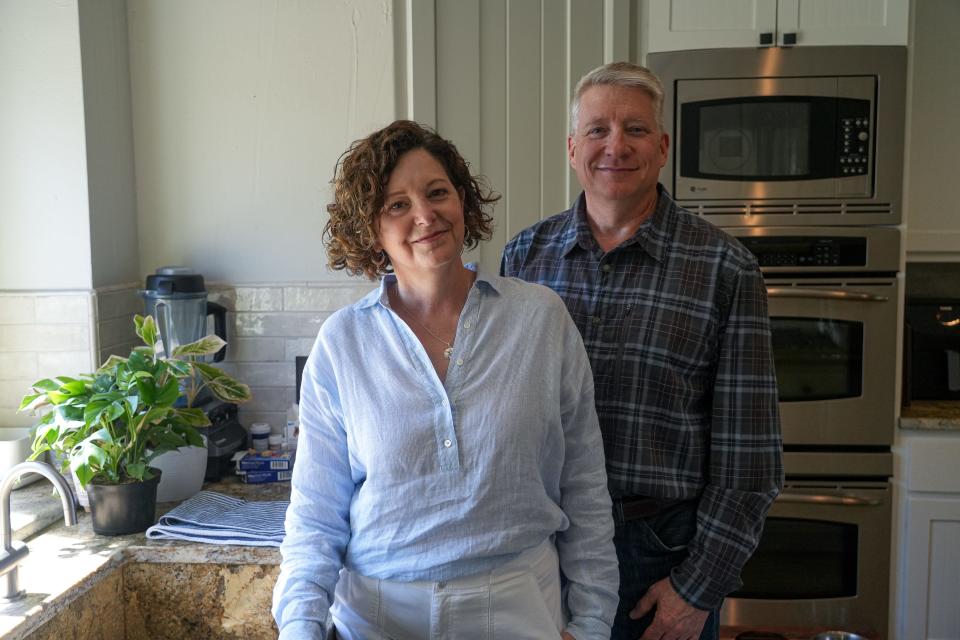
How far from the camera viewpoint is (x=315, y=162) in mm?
2607

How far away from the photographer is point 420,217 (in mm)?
1227

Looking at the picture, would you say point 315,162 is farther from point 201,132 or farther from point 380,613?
point 380,613

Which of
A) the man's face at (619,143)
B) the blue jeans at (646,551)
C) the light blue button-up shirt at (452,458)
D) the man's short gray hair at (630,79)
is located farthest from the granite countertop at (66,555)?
the man's short gray hair at (630,79)

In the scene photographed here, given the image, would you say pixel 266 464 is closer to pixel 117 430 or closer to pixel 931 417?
pixel 117 430

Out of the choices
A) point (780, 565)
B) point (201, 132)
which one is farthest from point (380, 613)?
point (201, 132)

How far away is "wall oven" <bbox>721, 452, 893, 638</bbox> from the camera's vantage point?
2455 millimetres

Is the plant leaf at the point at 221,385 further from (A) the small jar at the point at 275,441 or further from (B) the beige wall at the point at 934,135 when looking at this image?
(B) the beige wall at the point at 934,135

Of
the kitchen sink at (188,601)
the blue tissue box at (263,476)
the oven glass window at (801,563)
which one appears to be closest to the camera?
the kitchen sink at (188,601)

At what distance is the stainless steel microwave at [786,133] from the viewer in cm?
238

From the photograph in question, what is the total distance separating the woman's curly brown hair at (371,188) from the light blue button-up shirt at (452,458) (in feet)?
0.27

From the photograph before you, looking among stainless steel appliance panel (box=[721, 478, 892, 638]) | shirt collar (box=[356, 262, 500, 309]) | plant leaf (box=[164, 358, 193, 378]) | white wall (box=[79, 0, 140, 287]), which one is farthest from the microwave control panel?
white wall (box=[79, 0, 140, 287])

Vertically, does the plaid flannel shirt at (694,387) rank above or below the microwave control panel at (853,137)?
below

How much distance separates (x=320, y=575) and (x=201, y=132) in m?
1.81

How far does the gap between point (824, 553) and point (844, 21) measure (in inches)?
59.1
